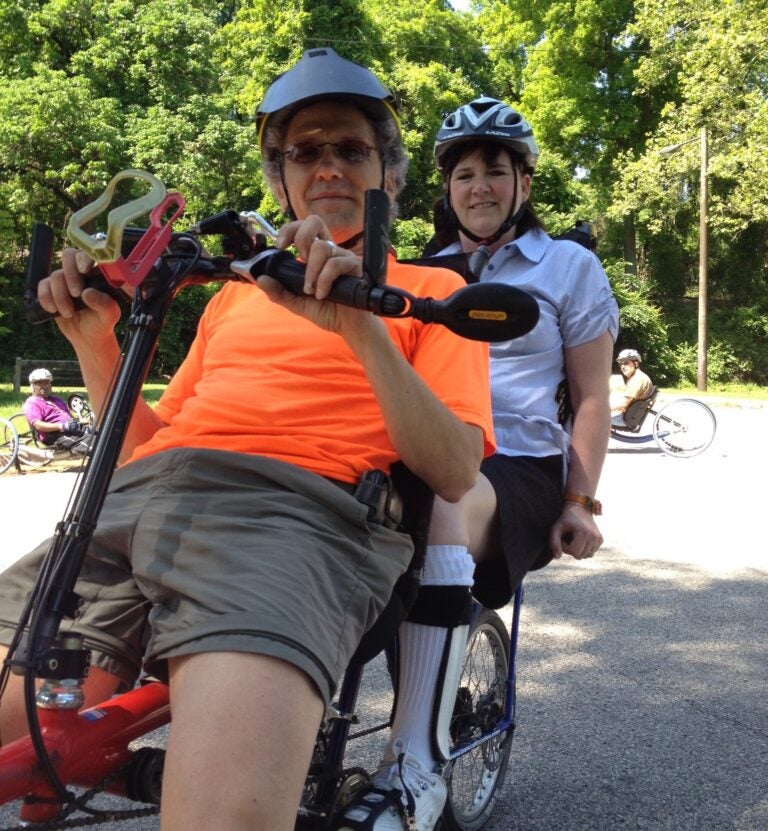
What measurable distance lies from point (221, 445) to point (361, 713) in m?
2.33

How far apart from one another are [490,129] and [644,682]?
2.48 metres

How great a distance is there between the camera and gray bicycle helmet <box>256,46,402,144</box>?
2.21 metres

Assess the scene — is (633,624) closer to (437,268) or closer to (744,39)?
(437,268)

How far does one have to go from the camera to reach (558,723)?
4.05 metres

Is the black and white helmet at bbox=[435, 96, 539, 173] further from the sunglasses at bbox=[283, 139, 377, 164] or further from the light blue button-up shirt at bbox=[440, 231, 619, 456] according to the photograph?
the sunglasses at bbox=[283, 139, 377, 164]

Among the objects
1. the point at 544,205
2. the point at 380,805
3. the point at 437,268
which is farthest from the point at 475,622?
the point at 544,205

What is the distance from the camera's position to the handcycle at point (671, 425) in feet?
46.4

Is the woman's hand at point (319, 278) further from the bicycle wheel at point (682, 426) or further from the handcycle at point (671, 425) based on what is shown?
the bicycle wheel at point (682, 426)

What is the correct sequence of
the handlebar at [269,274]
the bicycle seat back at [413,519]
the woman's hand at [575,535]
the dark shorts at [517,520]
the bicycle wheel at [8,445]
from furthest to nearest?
the bicycle wheel at [8,445]
the woman's hand at [575,535]
the dark shorts at [517,520]
the bicycle seat back at [413,519]
the handlebar at [269,274]

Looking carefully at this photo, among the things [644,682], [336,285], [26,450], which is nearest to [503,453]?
[336,285]

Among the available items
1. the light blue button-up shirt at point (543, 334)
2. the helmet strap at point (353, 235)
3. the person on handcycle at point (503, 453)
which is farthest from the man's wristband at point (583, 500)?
the helmet strap at point (353, 235)

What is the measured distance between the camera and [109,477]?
1.57 metres

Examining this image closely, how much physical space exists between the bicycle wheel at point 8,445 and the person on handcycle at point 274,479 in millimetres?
10369

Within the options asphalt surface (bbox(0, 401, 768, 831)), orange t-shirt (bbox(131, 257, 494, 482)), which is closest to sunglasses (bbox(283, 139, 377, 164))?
orange t-shirt (bbox(131, 257, 494, 482))
